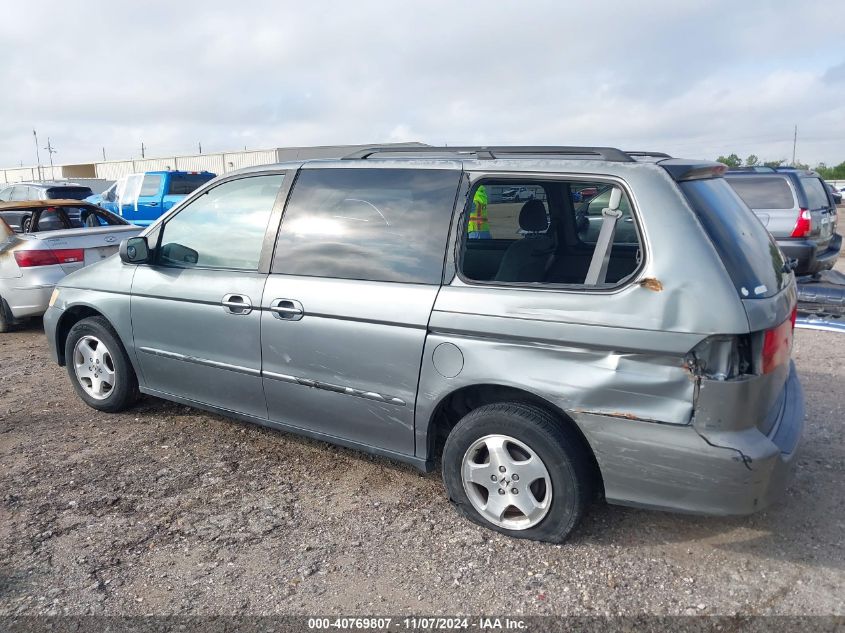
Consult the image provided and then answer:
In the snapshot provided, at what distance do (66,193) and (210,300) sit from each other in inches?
641

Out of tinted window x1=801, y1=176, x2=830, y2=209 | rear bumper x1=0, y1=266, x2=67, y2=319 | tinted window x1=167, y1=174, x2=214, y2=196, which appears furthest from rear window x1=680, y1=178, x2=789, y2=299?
tinted window x1=167, y1=174, x2=214, y2=196

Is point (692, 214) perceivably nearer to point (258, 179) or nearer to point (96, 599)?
point (258, 179)

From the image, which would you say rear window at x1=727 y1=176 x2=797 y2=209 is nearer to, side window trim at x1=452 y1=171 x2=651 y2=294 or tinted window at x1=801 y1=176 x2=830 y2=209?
tinted window at x1=801 y1=176 x2=830 y2=209

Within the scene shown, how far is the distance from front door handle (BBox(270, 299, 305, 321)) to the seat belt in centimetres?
155

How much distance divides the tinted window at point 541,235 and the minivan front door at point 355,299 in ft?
0.99

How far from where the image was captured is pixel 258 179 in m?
4.12

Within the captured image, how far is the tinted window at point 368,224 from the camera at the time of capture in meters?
3.40

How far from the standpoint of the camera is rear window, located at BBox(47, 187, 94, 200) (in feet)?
56.5

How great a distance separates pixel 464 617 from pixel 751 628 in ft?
3.67

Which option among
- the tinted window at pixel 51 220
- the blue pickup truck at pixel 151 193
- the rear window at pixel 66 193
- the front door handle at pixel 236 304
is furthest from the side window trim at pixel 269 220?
the rear window at pixel 66 193

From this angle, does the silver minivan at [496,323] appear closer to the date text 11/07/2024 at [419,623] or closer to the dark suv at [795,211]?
the date text 11/07/2024 at [419,623]

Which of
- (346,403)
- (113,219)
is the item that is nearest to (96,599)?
(346,403)

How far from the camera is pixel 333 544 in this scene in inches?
128

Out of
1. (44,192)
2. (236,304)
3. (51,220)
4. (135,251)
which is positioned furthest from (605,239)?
(44,192)
